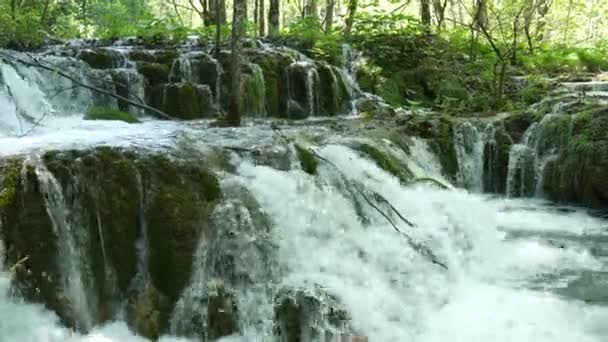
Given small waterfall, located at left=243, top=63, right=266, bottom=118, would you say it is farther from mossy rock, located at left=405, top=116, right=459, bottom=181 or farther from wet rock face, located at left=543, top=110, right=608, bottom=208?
wet rock face, located at left=543, top=110, right=608, bottom=208

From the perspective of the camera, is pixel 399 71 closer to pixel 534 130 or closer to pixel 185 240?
pixel 534 130

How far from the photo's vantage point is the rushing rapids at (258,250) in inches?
187

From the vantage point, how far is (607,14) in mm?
24172

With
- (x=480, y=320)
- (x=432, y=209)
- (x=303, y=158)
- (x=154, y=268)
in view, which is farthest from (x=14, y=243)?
(x=432, y=209)

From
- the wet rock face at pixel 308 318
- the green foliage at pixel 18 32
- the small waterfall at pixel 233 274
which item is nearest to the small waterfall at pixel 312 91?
the green foliage at pixel 18 32

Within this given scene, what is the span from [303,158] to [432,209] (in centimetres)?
158

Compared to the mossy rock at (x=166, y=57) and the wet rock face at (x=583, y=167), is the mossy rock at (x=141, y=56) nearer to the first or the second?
the mossy rock at (x=166, y=57)

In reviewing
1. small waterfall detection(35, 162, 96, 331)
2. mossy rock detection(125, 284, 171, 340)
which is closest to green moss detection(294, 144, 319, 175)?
mossy rock detection(125, 284, 171, 340)

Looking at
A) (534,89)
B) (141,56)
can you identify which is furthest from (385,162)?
(534,89)

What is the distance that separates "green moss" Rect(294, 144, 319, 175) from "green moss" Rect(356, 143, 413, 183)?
3.53ft

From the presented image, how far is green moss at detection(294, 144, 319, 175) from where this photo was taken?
21.4ft

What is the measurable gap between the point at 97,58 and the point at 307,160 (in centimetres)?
560

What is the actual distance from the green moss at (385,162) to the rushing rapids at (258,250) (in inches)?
0.8

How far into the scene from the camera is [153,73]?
10523mm
